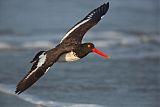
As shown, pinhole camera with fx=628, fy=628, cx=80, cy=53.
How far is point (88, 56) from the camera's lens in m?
12.1

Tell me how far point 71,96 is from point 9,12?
6842mm

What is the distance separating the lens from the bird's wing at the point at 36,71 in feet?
25.9

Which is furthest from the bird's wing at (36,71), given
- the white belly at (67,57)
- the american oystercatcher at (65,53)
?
the white belly at (67,57)

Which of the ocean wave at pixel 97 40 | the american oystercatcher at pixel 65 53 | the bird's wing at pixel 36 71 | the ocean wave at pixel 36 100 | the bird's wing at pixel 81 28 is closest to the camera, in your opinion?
the bird's wing at pixel 36 71

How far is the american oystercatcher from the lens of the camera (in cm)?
804

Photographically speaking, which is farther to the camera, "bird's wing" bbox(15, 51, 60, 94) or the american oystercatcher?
the american oystercatcher

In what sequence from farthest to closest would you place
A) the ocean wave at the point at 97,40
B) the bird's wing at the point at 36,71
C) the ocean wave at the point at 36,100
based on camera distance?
the ocean wave at the point at 97,40
the ocean wave at the point at 36,100
the bird's wing at the point at 36,71

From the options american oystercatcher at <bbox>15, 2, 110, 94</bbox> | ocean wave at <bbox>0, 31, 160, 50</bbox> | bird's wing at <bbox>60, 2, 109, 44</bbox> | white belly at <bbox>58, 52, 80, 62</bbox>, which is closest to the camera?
american oystercatcher at <bbox>15, 2, 110, 94</bbox>

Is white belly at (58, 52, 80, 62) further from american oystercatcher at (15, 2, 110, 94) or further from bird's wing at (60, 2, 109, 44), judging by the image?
bird's wing at (60, 2, 109, 44)

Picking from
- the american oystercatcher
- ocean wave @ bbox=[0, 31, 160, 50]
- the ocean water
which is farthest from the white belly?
ocean wave @ bbox=[0, 31, 160, 50]

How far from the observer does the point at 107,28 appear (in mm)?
14305

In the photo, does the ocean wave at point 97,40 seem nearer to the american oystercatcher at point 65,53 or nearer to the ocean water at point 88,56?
the ocean water at point 88,56

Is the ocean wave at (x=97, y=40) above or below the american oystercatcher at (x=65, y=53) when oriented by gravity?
above

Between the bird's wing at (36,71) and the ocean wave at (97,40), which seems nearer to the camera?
the bird's wing at (36,71)
